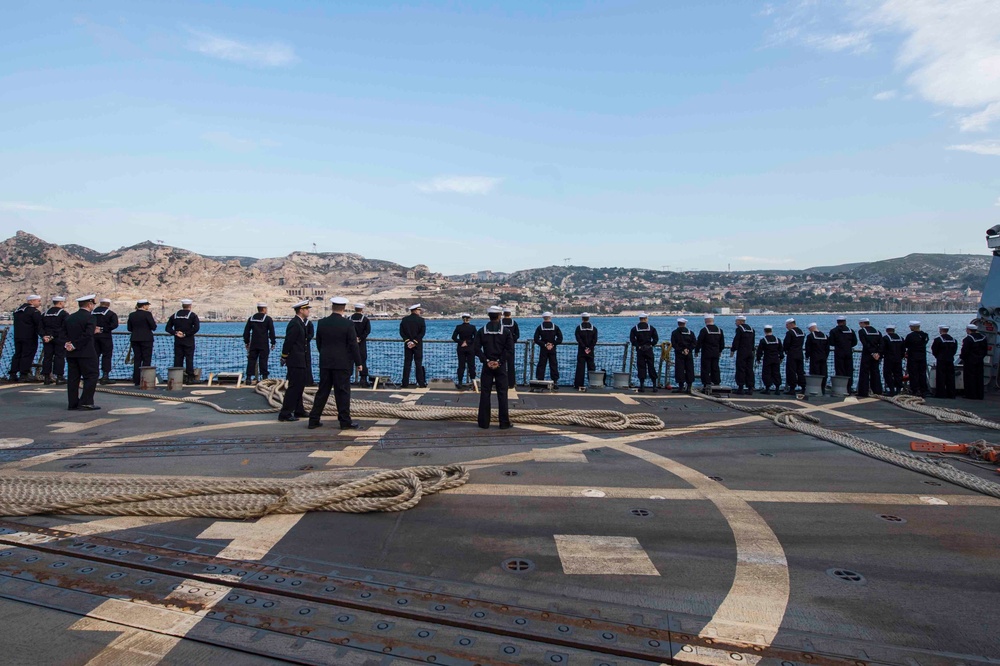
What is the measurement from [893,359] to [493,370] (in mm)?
11814

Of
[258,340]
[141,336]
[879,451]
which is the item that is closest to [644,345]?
[879,451]

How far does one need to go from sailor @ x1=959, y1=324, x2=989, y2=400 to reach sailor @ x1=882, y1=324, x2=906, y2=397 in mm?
1280

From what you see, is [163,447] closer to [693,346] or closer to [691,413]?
[691,413]

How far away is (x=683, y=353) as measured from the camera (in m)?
14.7

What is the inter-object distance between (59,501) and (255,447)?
2.71 meters

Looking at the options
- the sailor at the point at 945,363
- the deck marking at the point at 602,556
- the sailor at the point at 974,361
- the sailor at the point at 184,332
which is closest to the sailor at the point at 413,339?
the sailor at the point at 184,332

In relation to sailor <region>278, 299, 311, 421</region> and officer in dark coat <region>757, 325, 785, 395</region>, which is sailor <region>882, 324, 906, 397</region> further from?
sailor <region>278, 299, 311, 421</region>

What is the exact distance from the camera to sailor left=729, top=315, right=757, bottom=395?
576 inches

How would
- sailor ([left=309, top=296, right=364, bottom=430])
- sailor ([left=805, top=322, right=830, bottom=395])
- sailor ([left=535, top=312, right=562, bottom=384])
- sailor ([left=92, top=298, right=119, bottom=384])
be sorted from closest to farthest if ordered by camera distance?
sailor ([left=309, top=296, right=364, bottom=430]) < sailor ([left=92, top=298, right=119, bottom=384]) < sailor ([left=535, top=312, right=562, bottom=384]) < sailor ([left=805, top=322, right=830, bottom=395])

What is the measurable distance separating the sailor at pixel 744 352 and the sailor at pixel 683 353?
1.04 metres

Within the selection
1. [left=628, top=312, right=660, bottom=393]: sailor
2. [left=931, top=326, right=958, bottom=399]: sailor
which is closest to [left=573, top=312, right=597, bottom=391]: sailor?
[left=628, top=312, right=660, bottom=393]: sailor

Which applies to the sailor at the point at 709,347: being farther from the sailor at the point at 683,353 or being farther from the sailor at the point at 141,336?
the sailor at the point at 141,336

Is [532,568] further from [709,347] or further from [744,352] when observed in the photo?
[744,352]

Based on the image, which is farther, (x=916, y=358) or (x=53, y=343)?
(x=916, y=358)
